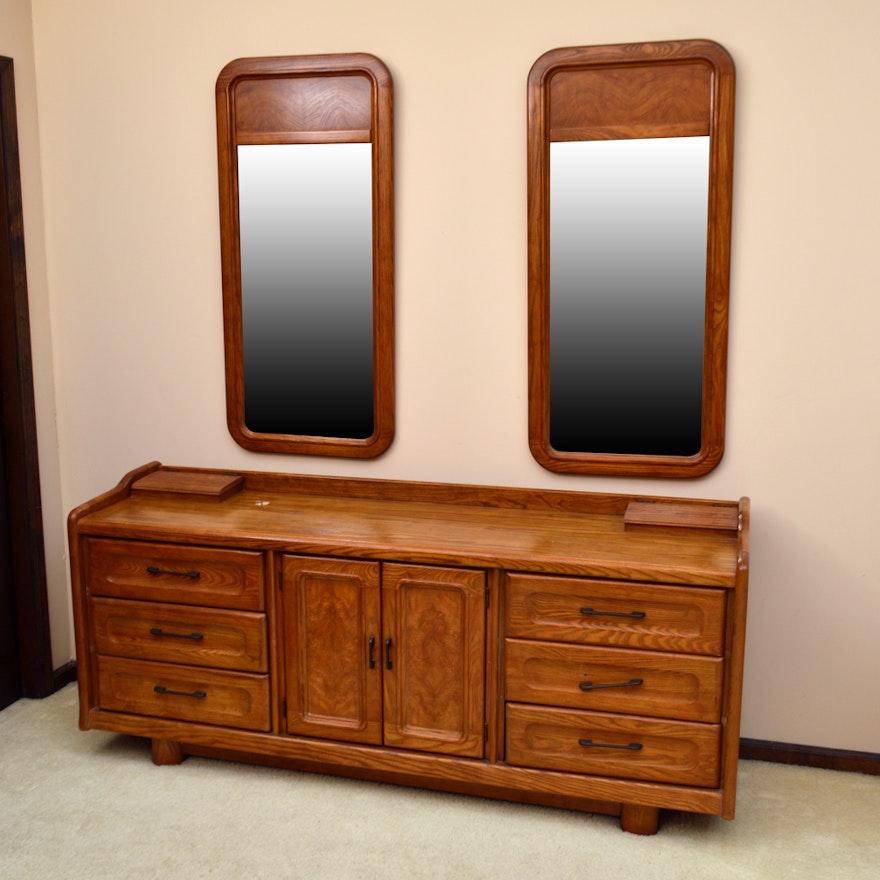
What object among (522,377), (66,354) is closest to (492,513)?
(522,377)

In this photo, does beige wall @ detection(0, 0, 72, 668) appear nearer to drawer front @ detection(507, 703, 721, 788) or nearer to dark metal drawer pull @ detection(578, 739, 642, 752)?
drawer front @ detection(507, 703, 721, 788)

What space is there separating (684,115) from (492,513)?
96 cm

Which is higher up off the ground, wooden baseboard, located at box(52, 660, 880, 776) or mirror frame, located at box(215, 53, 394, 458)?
mirror frame, located at box(215, 53, 394, 458)

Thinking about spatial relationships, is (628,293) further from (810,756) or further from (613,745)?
(810,756)

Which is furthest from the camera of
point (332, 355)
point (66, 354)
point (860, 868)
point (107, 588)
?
point (66, 354)

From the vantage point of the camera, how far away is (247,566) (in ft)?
7.00

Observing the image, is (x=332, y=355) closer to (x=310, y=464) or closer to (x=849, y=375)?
(x=310, y=464)

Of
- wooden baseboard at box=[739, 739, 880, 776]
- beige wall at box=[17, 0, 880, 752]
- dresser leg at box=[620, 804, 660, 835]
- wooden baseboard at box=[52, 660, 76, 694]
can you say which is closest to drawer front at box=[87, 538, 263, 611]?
beige wall at box=[17, 0, 880, 752]

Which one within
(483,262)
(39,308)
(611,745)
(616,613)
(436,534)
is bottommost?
(611,745)

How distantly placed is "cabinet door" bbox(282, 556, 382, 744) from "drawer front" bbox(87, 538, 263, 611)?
87 mm

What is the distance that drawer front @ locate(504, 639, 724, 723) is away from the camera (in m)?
1.91

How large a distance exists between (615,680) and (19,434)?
1574 mm

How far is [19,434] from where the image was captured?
2492 mm

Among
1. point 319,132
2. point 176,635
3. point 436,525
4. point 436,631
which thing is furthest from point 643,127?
point 176,635
